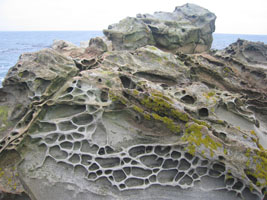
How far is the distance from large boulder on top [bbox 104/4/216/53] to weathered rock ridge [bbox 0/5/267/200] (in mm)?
7730

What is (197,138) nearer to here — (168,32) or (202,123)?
(202,123)

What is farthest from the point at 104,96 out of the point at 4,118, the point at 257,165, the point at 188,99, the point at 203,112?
the point at 257,165

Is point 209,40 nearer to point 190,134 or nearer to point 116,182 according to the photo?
point 190,134

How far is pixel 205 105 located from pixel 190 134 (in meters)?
1.49

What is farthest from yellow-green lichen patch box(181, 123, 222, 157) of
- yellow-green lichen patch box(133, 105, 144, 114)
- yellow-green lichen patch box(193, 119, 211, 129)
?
yellow-green lichen patch box(133, 105, 144, 114)

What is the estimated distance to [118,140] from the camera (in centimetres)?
604

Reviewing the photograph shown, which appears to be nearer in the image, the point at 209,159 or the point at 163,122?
the point at 209,159

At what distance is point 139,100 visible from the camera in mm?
6219

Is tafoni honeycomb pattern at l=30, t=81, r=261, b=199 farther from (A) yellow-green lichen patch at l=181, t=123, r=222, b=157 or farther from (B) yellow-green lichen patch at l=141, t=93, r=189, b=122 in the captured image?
(B) yellow-green lichen patch at l=141, t=93, r=189, b=122

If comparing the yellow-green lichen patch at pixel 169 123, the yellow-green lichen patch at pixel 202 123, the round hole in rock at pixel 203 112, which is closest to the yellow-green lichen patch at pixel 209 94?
the round hole in rock at pixel 203 112

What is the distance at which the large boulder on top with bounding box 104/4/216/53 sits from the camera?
14.4 metres

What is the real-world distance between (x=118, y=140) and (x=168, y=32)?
1205 cm

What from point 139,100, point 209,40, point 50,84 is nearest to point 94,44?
point 50,84

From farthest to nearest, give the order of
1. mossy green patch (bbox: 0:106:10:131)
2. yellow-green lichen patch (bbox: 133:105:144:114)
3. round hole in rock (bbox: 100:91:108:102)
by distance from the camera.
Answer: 1. mossy green patch (bbox: 0:106:10:131)
2. round hole in rock (bbox: 100:91:108:102)
3. yellow-green lichen patch (bbox: 133:105:144:114)
